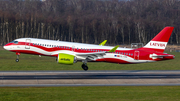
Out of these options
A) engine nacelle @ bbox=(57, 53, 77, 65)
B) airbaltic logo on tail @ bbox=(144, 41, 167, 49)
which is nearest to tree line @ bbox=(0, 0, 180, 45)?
airbaltic logo on tail @ bbox=(144, 41, 167, 49)

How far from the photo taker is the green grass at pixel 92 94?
2355 cm

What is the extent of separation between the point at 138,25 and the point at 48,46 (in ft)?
370

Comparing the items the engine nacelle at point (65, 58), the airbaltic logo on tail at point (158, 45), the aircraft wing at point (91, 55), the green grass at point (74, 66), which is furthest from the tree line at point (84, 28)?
the engine nacelle at point (65, 58)

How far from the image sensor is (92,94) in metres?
25.4

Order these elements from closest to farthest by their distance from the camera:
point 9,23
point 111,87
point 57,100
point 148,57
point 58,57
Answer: point 57,100
point 111,87
point 58,57
point 148,57
point 9,23

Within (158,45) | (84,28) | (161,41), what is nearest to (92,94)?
(158,45)

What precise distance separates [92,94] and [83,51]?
51.1 feet

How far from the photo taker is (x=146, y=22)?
155500 mm

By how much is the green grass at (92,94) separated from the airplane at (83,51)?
10.4 m

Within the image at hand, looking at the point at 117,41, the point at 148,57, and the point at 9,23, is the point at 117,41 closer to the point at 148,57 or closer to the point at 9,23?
the point at 9,23

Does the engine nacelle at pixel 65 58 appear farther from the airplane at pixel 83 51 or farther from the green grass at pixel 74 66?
the green grass at pixel 74 66

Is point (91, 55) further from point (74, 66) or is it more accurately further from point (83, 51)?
point (74, 66)

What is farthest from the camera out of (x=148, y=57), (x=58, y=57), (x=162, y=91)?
(x=148, y=57)

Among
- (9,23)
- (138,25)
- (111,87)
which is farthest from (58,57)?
(138,25)
